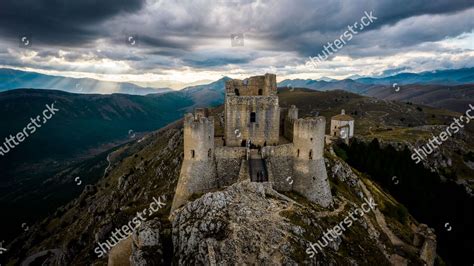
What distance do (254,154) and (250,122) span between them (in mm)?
5711

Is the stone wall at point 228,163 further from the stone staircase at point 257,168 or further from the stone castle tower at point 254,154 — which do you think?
the stone staircase at point 257,168


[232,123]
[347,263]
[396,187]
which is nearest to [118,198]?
[232,123]

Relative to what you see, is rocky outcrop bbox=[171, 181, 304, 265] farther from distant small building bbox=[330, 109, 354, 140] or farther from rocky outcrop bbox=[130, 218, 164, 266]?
distant small building bbox=[330, 109, 354, 140]

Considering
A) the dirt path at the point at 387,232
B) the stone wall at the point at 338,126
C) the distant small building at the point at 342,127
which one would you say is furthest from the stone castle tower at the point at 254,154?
the stone wall at the point at 338,126

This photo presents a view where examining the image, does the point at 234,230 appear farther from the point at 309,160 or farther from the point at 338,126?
the point at 338,126

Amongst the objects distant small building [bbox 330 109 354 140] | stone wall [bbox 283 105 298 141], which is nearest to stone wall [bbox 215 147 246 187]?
stone wall [bbox 283 105 298 141]

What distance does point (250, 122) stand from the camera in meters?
53.3

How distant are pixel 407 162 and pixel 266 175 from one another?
2457 inches

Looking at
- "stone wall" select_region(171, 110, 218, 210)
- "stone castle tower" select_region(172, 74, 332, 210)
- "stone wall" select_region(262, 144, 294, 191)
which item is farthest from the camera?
"stone wall" select_region(262, 144, 294, 191)

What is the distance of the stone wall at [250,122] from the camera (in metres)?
52.6

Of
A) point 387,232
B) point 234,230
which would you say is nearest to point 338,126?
point 387,232

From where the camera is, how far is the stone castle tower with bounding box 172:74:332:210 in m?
47.5

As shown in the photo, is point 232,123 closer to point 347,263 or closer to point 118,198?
point 347,263

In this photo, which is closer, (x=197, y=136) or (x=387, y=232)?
(x=197, y=136)
